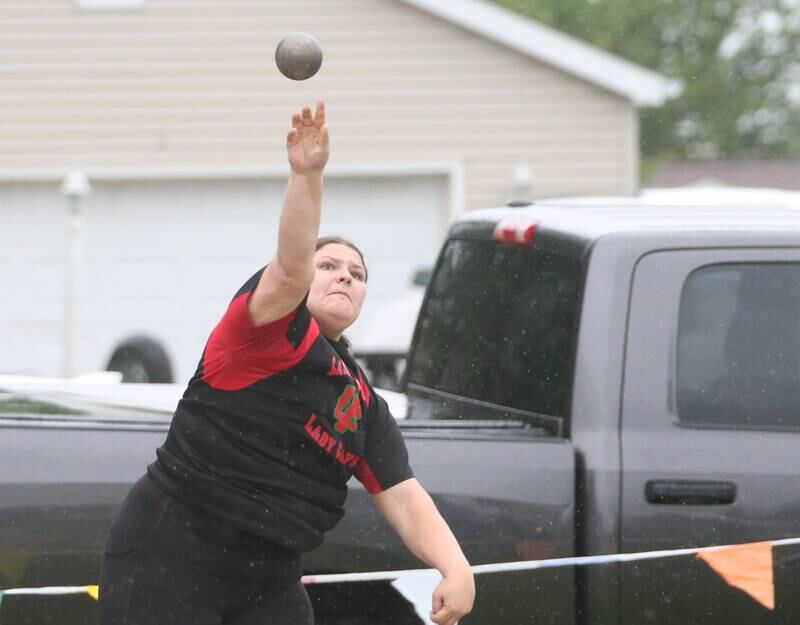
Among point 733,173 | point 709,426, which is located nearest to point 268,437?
point 709,426

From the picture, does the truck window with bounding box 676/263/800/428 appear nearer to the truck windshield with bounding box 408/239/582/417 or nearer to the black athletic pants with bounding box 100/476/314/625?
the truck windshield with bounding box 408/239/582/417

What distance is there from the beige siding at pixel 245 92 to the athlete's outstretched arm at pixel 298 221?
1110 cm

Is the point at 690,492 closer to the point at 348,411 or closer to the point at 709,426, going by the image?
the point at 709,426

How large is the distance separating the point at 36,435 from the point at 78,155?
10.7 meters

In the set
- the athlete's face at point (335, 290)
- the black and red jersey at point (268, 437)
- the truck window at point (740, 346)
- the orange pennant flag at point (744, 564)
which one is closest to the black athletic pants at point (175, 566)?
the black and red jersey at point (268, 437)

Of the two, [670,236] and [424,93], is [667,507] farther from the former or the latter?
[424,93]

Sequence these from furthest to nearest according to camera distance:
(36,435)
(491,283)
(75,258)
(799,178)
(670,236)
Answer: (799,178) → (75,258) → (491,283) → (670,236) → (36,435)

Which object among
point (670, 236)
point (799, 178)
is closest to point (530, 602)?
point (670, 236)

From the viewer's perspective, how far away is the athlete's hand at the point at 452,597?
3258 millimetres

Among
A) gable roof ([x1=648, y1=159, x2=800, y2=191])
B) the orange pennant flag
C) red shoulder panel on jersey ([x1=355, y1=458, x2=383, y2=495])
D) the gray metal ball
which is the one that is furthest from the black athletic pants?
gable roof ([x1=648, y1=159, x2=800, y2=191])

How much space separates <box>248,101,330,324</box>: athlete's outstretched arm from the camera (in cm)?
281

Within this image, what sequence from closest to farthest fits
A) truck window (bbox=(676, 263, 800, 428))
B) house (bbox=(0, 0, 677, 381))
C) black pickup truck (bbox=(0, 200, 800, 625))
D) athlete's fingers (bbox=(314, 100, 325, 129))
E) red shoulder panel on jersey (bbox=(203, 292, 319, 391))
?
athlete's fingers (bbox=(314, 100, 325, 129)), red shoulder panel on jersey (bbox=(203, 292, 319, 391)), black pickup truck (bbox=(0, 200, 800, 625)), truck window (bbox=(676, 263, 800, 428)), house (bbox=(0, 0, 677, 381))

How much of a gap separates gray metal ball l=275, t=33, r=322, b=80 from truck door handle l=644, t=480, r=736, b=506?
1.51m

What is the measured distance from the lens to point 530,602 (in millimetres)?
3760
